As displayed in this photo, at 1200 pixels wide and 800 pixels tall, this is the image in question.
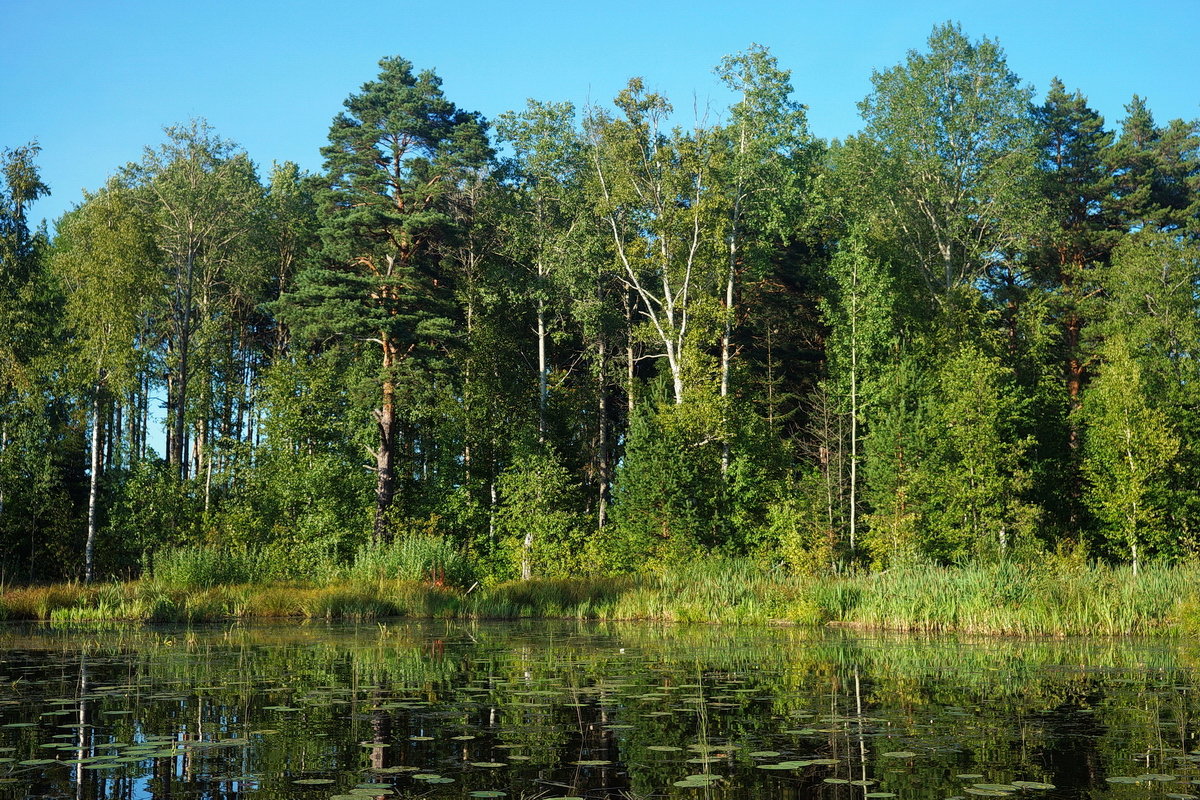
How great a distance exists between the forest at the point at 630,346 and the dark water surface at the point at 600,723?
1797cm

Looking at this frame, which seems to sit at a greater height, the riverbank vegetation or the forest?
the forest

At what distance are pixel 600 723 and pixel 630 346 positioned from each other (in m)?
33.2

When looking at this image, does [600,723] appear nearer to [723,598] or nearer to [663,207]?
[723,598]

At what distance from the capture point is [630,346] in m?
41.2

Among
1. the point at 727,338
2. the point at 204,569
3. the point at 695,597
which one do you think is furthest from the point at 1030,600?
the point at 727,338

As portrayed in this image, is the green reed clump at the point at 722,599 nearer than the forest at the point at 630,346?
Yes

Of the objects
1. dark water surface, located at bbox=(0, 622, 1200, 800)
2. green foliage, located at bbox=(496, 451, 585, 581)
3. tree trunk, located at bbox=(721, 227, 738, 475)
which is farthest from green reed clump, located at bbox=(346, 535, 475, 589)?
tree trunk, located at bbox=(721, 227, 738, 475)

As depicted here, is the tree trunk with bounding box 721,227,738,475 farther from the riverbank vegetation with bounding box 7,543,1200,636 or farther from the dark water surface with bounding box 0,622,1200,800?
the dark water surface with bounding box 0,622,1200,800

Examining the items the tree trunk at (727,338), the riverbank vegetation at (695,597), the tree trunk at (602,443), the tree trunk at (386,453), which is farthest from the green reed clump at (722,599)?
the tree trunk at (602,443)

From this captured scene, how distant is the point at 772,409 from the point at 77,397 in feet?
88.2

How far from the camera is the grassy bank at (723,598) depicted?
59.1 ft

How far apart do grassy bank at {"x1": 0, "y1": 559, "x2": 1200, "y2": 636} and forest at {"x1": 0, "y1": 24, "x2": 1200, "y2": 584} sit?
6198 millimetres

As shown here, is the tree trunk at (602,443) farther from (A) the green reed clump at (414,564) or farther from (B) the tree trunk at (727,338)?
(A) the green reed clump at (414,564)

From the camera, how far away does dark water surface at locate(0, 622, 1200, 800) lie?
6.36m
